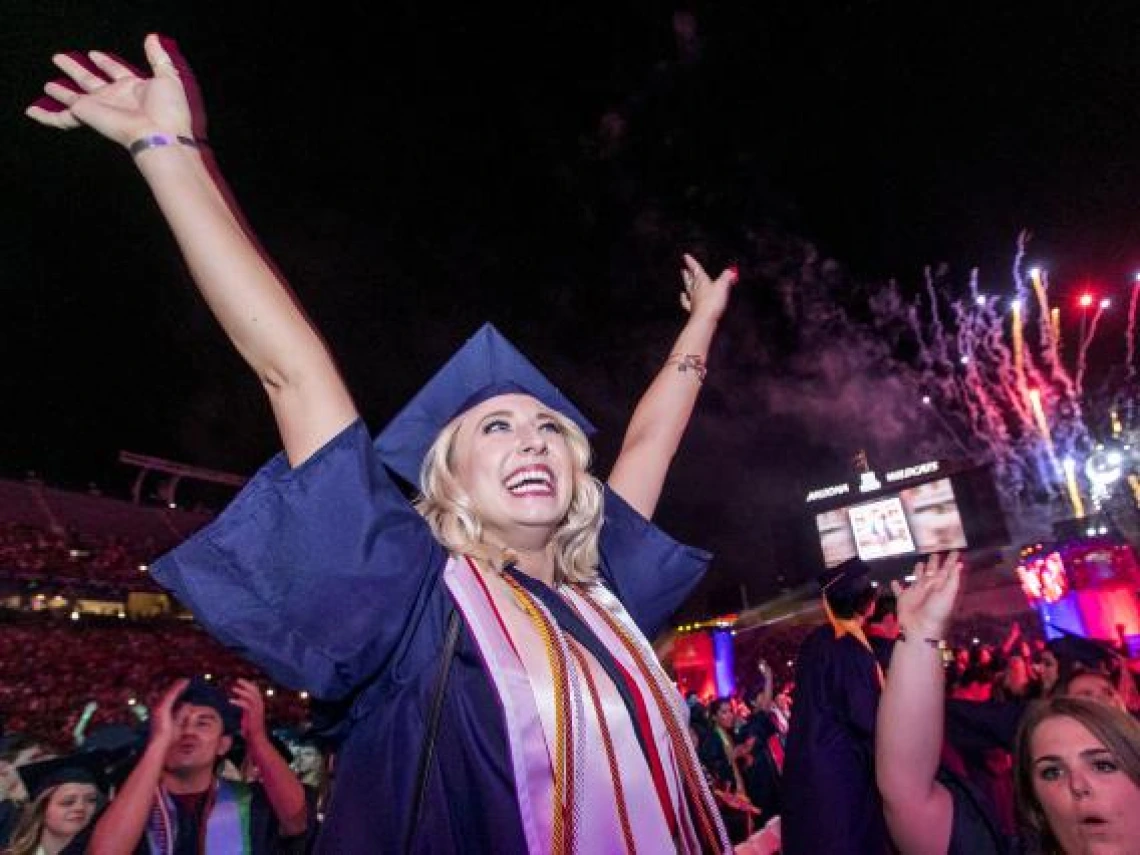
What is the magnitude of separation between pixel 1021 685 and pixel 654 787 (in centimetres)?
860

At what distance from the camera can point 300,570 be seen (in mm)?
1318

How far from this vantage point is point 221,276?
4.43ft

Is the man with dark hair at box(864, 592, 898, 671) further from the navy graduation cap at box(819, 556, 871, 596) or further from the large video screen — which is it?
the large video screen

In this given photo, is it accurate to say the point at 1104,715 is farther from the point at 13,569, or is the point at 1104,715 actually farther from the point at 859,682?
the point at 13,569

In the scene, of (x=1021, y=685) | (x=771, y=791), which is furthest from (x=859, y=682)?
(x=771, y=791)

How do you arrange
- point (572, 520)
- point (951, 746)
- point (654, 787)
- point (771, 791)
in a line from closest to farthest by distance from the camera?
1. point (654, 787)
2. point (572, 520)
3. point (951, 746)
4. point (771, 791)

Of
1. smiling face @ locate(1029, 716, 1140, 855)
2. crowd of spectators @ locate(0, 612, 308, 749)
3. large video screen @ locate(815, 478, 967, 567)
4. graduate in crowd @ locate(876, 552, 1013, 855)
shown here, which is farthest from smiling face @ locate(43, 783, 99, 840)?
large video screen @ locate(815, 478, 967, 567)

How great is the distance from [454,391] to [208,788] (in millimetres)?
3405

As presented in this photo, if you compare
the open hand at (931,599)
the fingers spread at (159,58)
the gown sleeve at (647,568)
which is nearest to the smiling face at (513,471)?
the gown sleeve at (647,568)

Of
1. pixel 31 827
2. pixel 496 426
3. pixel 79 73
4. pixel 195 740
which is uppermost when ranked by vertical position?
pixel 79 73

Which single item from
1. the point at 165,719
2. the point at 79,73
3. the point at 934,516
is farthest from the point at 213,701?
the point at 934,516

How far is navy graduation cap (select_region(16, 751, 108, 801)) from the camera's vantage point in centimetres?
407

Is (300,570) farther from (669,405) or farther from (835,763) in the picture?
(835,763)

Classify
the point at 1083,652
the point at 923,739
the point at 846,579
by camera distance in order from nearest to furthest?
the point at 923,739, the point at 846,579, the point at 1083,652
